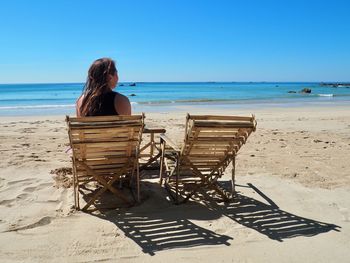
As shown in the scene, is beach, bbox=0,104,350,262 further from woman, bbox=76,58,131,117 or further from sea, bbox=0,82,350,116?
sea, bbox=0,82,350,116

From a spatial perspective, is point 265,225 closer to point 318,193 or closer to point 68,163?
point 318,193

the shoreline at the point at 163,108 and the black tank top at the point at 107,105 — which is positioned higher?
the black tank top at the point at 107,105

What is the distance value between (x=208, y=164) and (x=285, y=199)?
103cm

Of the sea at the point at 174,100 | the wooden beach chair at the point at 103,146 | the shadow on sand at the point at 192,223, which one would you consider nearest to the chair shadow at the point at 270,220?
the shadow on sand at the point at 192,223

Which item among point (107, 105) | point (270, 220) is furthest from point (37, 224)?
point (270, 220)

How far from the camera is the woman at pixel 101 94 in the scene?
13.1 ft

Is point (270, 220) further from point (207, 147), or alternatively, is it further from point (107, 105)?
point (107, 105)

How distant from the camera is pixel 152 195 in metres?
4.38

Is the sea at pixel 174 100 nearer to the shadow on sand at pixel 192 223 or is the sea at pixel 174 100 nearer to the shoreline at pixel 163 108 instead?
the shoreline at pixel 163 108

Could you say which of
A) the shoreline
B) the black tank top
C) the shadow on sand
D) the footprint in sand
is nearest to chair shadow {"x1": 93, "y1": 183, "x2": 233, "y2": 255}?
the shadow on sand

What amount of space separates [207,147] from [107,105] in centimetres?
121

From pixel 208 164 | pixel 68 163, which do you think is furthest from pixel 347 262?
pixel 68 163

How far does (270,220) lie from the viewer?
3756 millimetres

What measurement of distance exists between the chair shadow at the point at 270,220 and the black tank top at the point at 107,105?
1565 millimetres
